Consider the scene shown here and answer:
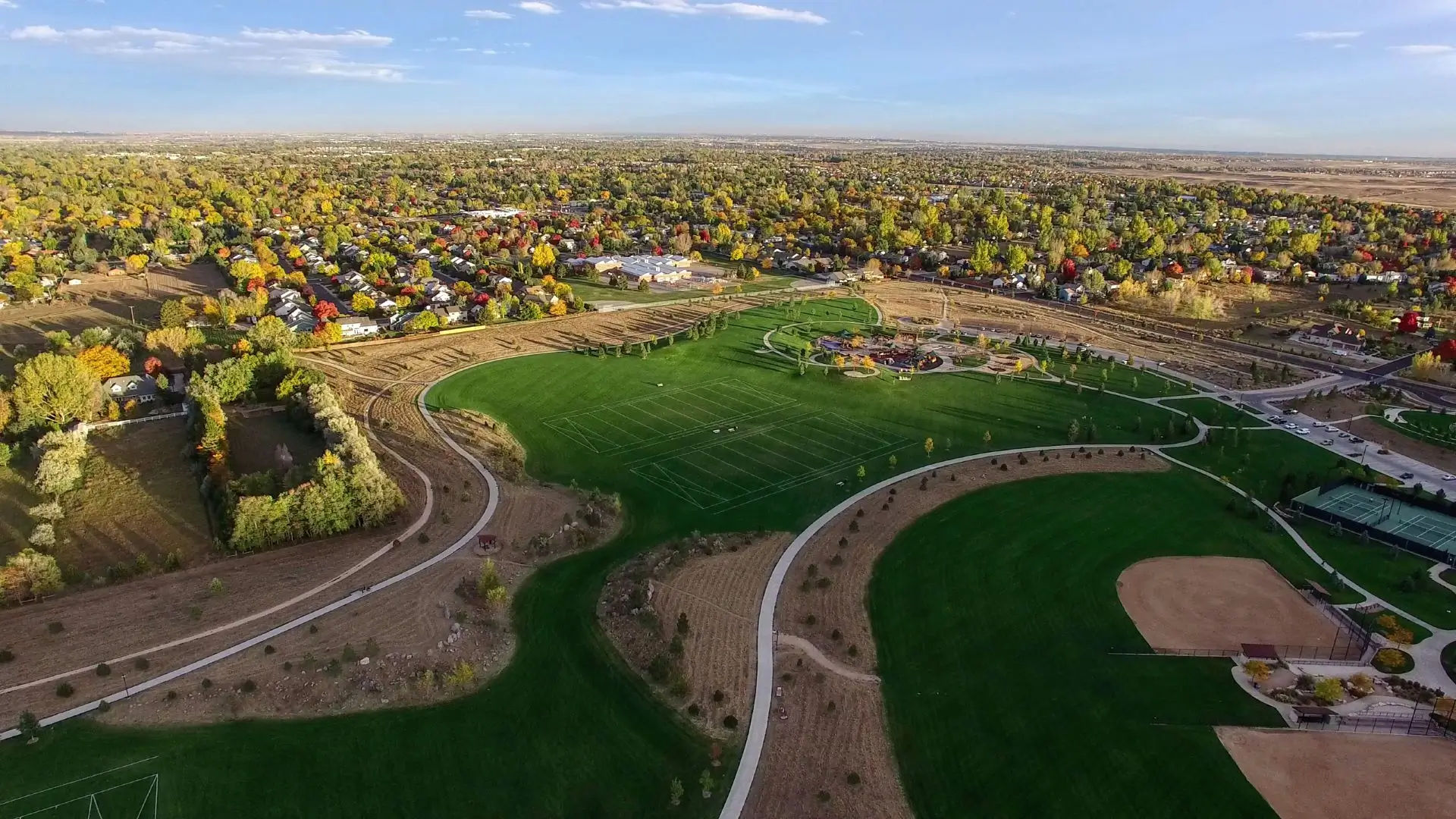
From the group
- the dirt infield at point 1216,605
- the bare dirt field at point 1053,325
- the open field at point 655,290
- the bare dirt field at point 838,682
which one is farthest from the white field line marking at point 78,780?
the bare dirt field at point 1053,325

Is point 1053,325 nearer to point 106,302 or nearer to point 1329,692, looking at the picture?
point 1329,692

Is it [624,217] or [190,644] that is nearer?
[190,644]

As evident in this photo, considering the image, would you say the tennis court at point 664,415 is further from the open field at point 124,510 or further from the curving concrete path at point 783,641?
the open field at point 124,510

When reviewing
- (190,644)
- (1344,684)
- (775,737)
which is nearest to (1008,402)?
(1344,684)

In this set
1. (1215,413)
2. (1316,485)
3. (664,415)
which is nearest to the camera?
(1316,485)

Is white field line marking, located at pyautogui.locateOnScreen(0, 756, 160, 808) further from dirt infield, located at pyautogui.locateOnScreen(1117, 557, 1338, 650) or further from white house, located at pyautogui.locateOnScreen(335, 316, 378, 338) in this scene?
white house, located at pyautogui.locateOnScreen(335, 316, 378, 338)

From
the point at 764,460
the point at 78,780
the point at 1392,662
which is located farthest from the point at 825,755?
A: the point at 764,460

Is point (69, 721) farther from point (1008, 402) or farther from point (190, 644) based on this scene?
point (1008, 402)

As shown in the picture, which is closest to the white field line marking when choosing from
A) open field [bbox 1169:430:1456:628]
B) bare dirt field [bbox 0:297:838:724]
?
bare dirt field [bbox 0:297:838:724]
